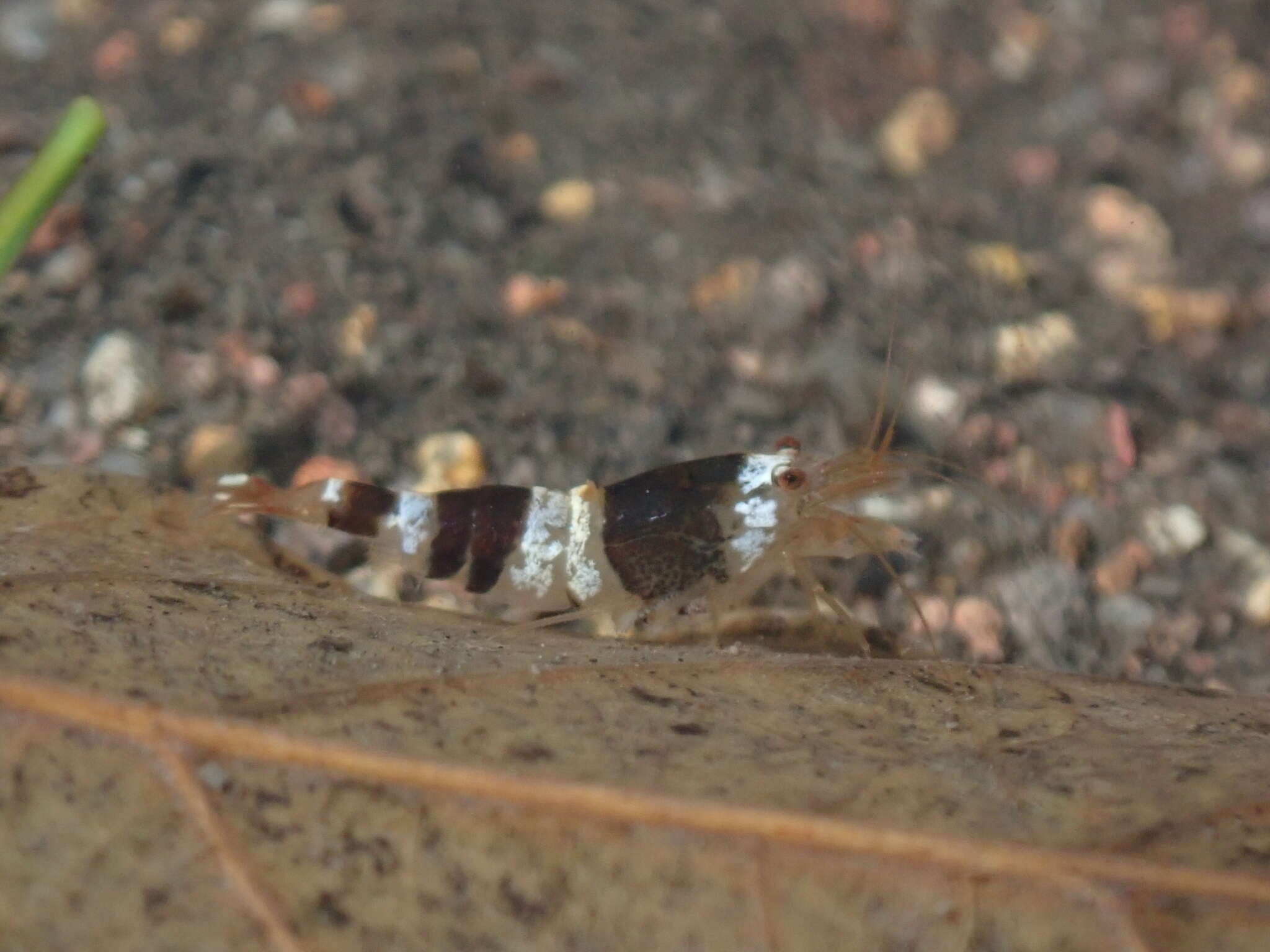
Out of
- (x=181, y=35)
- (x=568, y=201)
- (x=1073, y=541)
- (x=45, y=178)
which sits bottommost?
(x=1073, y=541)

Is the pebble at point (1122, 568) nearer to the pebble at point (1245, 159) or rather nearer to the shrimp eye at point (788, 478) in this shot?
the shrimp eye at point (788, 478)

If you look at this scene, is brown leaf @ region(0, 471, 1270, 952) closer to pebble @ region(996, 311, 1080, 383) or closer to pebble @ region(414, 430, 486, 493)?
pebble @ region(414, 430, 486, 493)

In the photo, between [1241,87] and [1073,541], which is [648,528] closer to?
[1073,541]

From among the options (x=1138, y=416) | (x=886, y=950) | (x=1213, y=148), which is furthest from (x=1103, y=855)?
(x=1213, y=148)

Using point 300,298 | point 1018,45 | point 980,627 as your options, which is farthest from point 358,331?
point 1018,45

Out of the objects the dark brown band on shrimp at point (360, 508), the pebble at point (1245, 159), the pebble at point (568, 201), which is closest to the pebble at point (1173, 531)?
the pebble at point (1245, 159)

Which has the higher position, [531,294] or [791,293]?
[791,293]

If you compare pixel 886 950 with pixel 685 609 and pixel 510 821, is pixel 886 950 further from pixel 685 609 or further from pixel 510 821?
pixel 685 609
